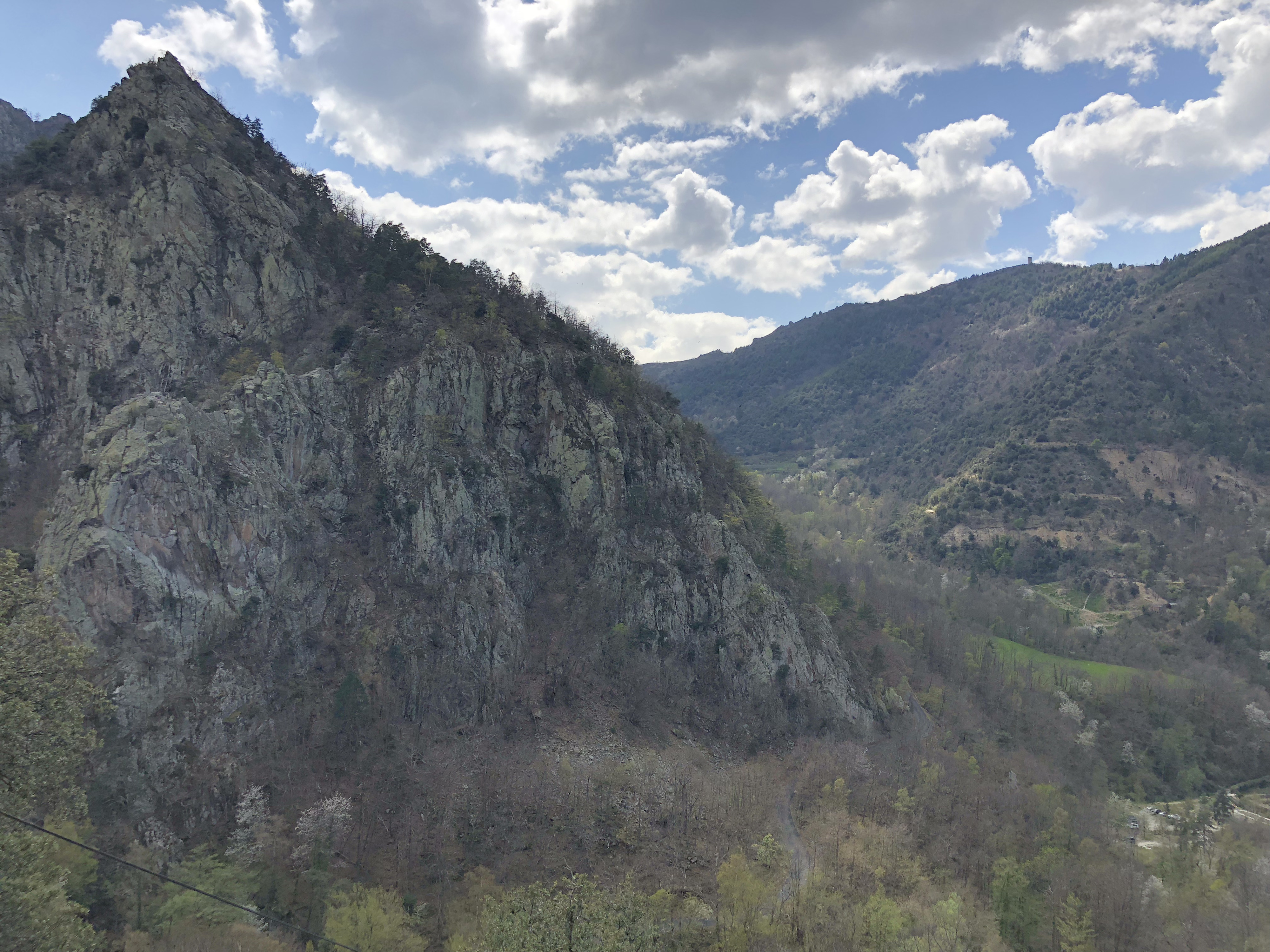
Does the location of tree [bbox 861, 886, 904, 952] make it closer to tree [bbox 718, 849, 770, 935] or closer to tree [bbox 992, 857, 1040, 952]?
tree [bbox 718, 849, 770, 935]

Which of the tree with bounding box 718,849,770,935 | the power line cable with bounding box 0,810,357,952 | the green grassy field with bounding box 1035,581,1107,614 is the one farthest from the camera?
the green grassy field with bounding box 1035,581,1107,614

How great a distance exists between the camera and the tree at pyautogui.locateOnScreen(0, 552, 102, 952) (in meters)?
17.7

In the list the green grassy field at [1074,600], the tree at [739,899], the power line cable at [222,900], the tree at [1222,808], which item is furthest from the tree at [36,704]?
the green grassy field at [1074,600]

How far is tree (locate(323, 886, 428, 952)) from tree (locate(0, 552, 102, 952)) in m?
11.0

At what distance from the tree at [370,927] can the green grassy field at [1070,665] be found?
10531 cm

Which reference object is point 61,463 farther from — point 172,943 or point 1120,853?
point 1120,853

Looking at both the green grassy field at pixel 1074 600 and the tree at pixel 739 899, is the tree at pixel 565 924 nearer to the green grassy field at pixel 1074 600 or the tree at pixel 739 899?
the tree at pixel 739 899

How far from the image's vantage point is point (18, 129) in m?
98.2

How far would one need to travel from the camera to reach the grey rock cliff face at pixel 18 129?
301 feet

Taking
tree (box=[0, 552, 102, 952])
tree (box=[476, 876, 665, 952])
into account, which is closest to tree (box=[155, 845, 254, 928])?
tree (box=[0, 552, 102, 952])

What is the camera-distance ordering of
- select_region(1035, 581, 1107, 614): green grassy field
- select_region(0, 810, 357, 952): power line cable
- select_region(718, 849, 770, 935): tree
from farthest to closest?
select_region(1035, 581, 1107, 614): green grassy field < select_region(718, 849, 770, 935): tree < select_region(0, 810, 357, 952): power line cable

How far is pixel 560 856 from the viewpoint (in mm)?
39969

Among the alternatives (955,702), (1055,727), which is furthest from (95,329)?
(1055,727)

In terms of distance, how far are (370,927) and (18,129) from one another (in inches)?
5224
